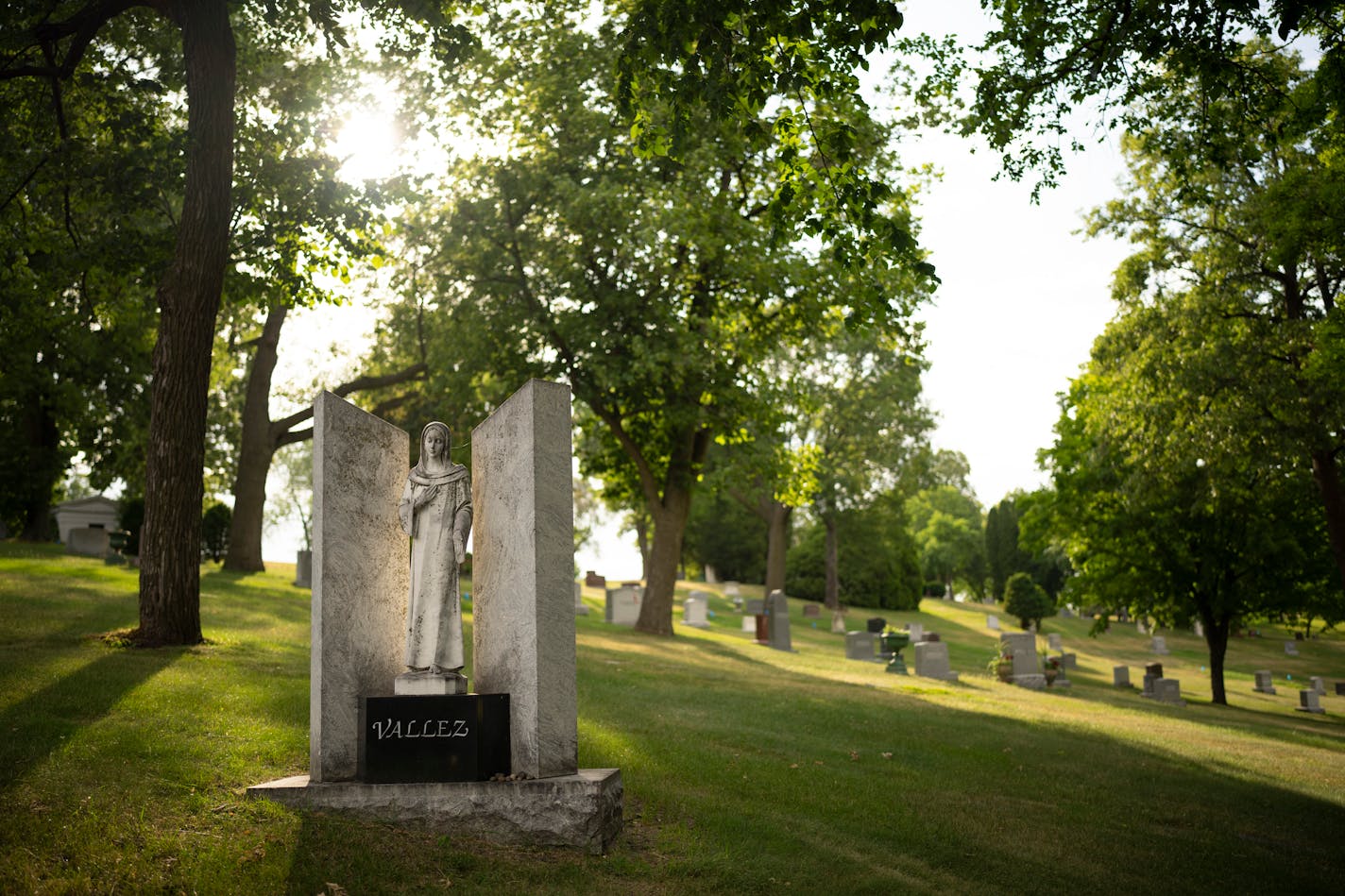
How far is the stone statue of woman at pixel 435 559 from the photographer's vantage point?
7344 mm

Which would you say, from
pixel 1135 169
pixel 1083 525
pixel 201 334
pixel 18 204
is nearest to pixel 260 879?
pixel 201 334

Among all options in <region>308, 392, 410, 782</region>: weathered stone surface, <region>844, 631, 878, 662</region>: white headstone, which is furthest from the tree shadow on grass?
<region>844, 631, 878, 662</region>: white headstone

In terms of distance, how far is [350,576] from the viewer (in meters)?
7.49

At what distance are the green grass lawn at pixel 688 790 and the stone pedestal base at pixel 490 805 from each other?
5.5 inches

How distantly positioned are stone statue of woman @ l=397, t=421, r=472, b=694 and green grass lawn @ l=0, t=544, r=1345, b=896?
1161 mm

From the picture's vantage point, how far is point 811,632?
37594 millimetres

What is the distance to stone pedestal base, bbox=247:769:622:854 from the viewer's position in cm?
669

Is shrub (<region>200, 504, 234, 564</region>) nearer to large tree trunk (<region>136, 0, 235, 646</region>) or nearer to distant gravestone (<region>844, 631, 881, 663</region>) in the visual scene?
distant gravestone (<region>844, 631, 881, 663</region>)

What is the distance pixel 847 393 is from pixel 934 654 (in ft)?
60.4

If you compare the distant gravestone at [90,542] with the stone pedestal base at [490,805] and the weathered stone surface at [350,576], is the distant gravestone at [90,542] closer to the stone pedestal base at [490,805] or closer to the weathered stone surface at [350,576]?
the weathered stone surface at [350,576]

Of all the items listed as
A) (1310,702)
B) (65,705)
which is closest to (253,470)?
(65,705)

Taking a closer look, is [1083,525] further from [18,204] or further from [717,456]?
[18,204]

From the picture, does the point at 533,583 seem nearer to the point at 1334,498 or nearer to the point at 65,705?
the point at 65,705

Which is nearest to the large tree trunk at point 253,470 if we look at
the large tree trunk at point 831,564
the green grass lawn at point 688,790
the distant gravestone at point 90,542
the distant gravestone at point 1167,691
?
the distant gravestone at point 90,542
